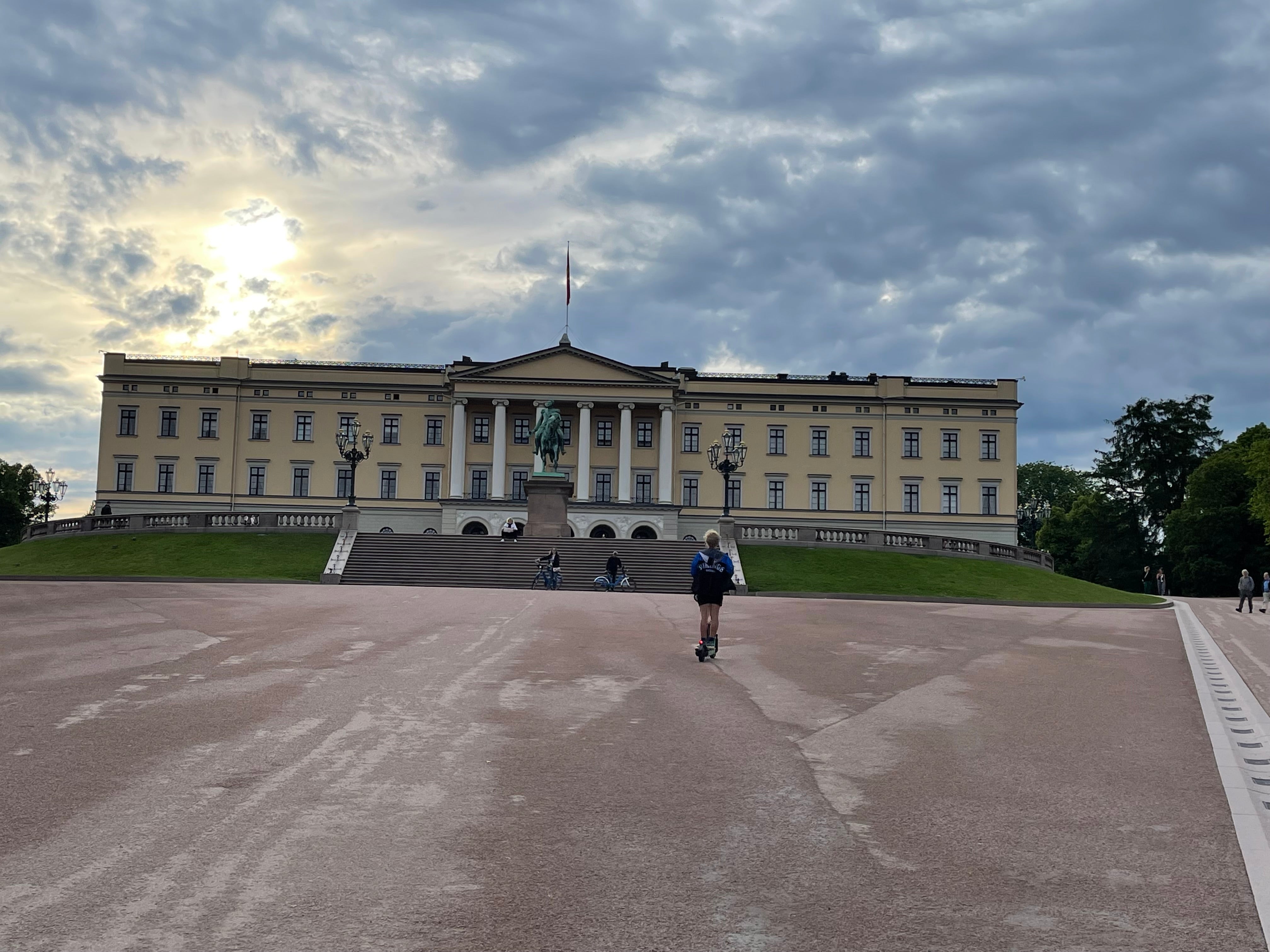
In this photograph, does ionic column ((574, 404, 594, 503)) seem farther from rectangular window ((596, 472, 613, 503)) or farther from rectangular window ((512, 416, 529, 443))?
rectangular window ((512, 416, 529, 443))

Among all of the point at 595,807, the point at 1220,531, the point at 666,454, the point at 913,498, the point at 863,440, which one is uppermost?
the point at 863,440

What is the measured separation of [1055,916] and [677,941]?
6.14ft

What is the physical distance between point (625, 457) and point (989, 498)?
93.4 ft

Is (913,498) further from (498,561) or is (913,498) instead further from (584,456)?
(498,561)

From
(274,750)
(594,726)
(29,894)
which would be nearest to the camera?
(29,894)

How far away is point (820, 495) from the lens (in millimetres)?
86000

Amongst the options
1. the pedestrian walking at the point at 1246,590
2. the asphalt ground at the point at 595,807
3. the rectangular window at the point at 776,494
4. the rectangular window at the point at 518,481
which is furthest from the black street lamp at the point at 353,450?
the asphalt ground at the point at 595,807

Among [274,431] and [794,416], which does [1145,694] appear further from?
[274,431]

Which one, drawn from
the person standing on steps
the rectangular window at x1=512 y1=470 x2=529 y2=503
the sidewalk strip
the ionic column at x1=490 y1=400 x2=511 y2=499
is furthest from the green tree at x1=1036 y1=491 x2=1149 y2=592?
the person standing on steps

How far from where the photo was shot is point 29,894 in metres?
5.14

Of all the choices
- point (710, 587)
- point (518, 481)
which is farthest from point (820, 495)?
point (710, 587)

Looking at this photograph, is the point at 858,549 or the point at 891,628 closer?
the point at 891,628

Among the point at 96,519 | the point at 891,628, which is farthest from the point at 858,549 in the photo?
the point at 96,519

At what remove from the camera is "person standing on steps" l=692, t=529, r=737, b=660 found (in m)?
15.7
